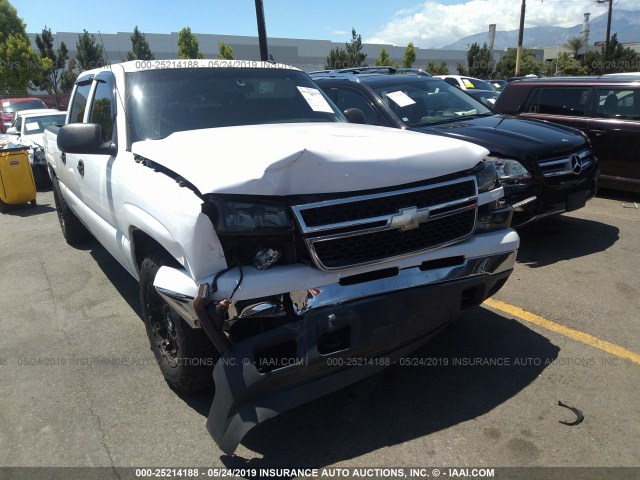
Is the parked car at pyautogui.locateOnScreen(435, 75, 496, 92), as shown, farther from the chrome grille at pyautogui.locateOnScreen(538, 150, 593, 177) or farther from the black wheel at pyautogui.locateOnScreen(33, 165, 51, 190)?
the chrome grille at pyautogui.locateOnScreen(538, 150, 593, 177)

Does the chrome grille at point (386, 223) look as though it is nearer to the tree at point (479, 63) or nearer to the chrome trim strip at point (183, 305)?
the chrome trim strip at point (183, 305)

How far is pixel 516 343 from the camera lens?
355 centimetres

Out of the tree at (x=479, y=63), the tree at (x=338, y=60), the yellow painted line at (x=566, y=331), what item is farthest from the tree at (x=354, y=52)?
the yellow painted line at (x=566, y=331)

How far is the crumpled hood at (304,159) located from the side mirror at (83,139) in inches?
19.5

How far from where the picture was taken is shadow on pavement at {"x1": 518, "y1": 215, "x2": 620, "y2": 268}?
5.24 m

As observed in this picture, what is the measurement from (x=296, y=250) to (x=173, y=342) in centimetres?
106

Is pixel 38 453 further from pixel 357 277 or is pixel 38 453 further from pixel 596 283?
pixel 596 283

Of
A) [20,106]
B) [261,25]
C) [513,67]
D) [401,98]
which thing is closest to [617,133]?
[401,98]

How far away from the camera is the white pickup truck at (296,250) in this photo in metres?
2.34

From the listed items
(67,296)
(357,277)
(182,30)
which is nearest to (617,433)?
(357,277)

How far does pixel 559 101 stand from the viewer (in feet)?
25.1

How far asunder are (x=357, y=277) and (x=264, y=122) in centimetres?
175

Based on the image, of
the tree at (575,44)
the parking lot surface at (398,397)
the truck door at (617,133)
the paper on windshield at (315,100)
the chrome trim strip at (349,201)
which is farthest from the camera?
the tree at (575,44)

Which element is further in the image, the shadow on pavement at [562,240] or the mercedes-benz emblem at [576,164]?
the mercedes-benz emblem at [576,164]
